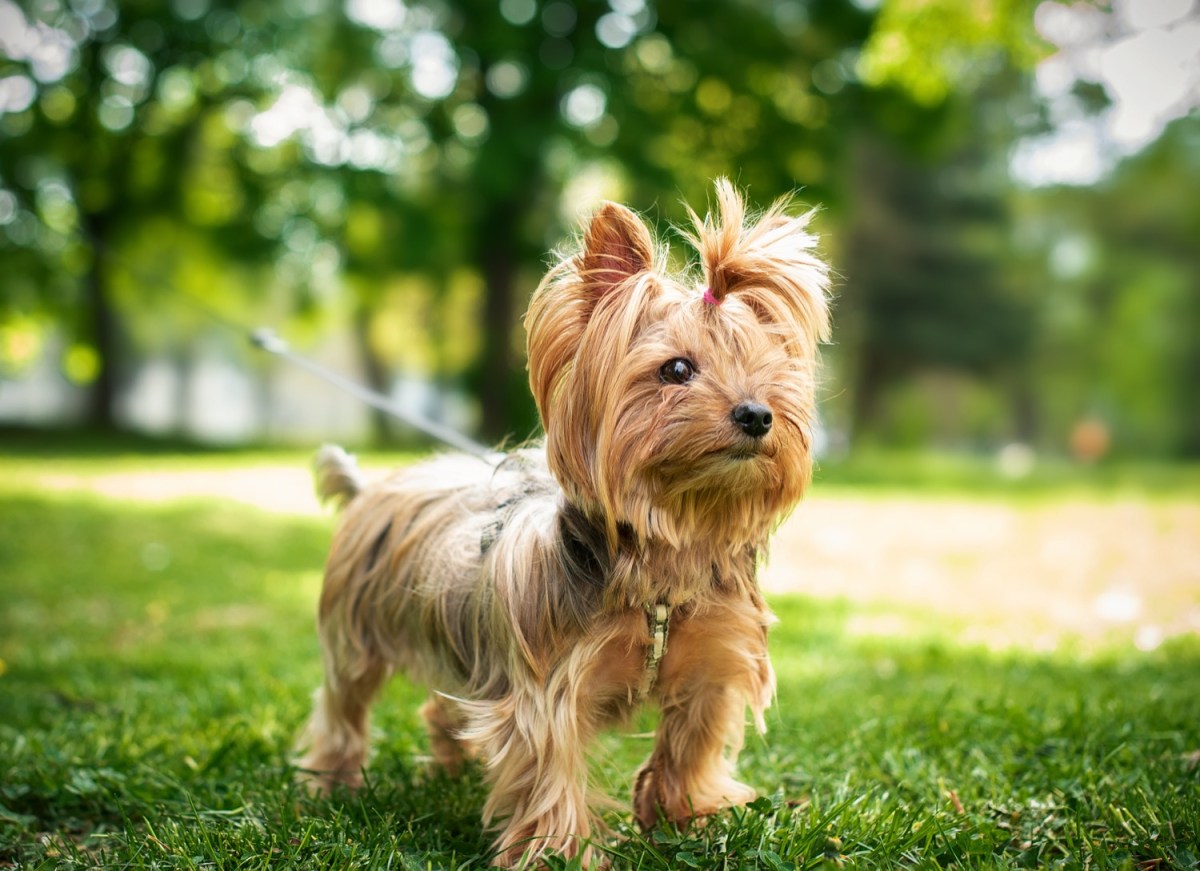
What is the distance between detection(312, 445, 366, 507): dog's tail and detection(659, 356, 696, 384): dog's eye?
2001 mm

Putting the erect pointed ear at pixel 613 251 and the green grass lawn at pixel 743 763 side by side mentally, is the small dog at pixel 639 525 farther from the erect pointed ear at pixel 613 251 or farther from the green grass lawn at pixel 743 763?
the green grass lawn at pixel 743 763

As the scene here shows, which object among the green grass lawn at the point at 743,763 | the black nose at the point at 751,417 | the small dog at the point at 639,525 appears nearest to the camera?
the black nose at the point at 751,417

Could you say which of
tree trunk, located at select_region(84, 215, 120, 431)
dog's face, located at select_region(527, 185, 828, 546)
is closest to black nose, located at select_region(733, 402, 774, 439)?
dog's face, located at select_region(527, 185, 828, 546)

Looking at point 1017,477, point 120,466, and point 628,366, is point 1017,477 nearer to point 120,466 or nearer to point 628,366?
point 120,466

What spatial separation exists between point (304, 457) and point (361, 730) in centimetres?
1885

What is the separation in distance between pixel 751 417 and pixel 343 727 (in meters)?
2.26

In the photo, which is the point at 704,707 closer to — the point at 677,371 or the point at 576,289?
the point at 677,371

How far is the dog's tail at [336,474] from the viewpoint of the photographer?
4.56 metres

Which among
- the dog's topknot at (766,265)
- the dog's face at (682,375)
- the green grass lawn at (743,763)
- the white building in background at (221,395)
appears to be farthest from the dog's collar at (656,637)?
the white building in background at (221,395)

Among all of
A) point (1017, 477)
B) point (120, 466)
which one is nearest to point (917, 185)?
point (1017, 477)

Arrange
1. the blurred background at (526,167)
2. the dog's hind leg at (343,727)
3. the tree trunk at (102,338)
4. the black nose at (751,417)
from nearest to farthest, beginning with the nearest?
1. the black nose at (751,417)
2. the dog's hind leg at (343,727)
3. the blurred background at (526,167)
4. the tree trunk at (102,338)

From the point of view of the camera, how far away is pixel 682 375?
299 cm

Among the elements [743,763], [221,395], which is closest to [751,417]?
[743,763]

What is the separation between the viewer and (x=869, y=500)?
52.5 feet
